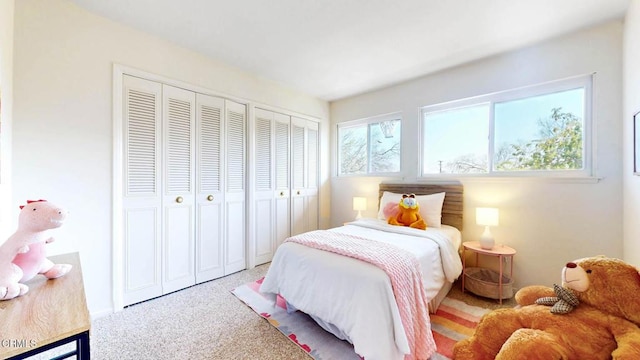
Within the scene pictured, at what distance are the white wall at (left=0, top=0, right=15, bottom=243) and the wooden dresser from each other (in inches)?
30.3

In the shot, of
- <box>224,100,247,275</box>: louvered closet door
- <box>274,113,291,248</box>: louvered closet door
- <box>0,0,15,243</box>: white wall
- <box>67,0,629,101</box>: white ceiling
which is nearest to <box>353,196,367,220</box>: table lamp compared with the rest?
<box>274,113,291,248</box>: louvered closet door

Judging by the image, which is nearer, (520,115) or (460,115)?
(520,115)

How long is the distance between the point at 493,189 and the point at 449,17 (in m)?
1.79

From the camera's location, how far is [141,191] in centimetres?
234

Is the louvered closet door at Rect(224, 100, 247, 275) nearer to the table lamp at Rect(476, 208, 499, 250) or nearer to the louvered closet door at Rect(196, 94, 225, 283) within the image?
the louvered closet door at Rect(196, 94, 225, 283)

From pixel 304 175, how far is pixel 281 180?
460 mm

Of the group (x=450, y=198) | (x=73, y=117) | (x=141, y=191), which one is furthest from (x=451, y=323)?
(x=73, y=117)

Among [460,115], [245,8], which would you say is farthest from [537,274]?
[245,8]

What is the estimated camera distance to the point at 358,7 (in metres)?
1.93

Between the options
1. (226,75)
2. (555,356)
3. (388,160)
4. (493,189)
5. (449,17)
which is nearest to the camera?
(555,356)

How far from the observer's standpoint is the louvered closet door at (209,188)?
2.75 metres

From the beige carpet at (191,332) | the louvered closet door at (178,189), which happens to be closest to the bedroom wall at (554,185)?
the beige carpet at (191,332)

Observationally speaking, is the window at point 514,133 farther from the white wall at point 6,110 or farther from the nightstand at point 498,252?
the white wall at point 6,110

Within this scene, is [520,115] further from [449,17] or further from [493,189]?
[449,17]
